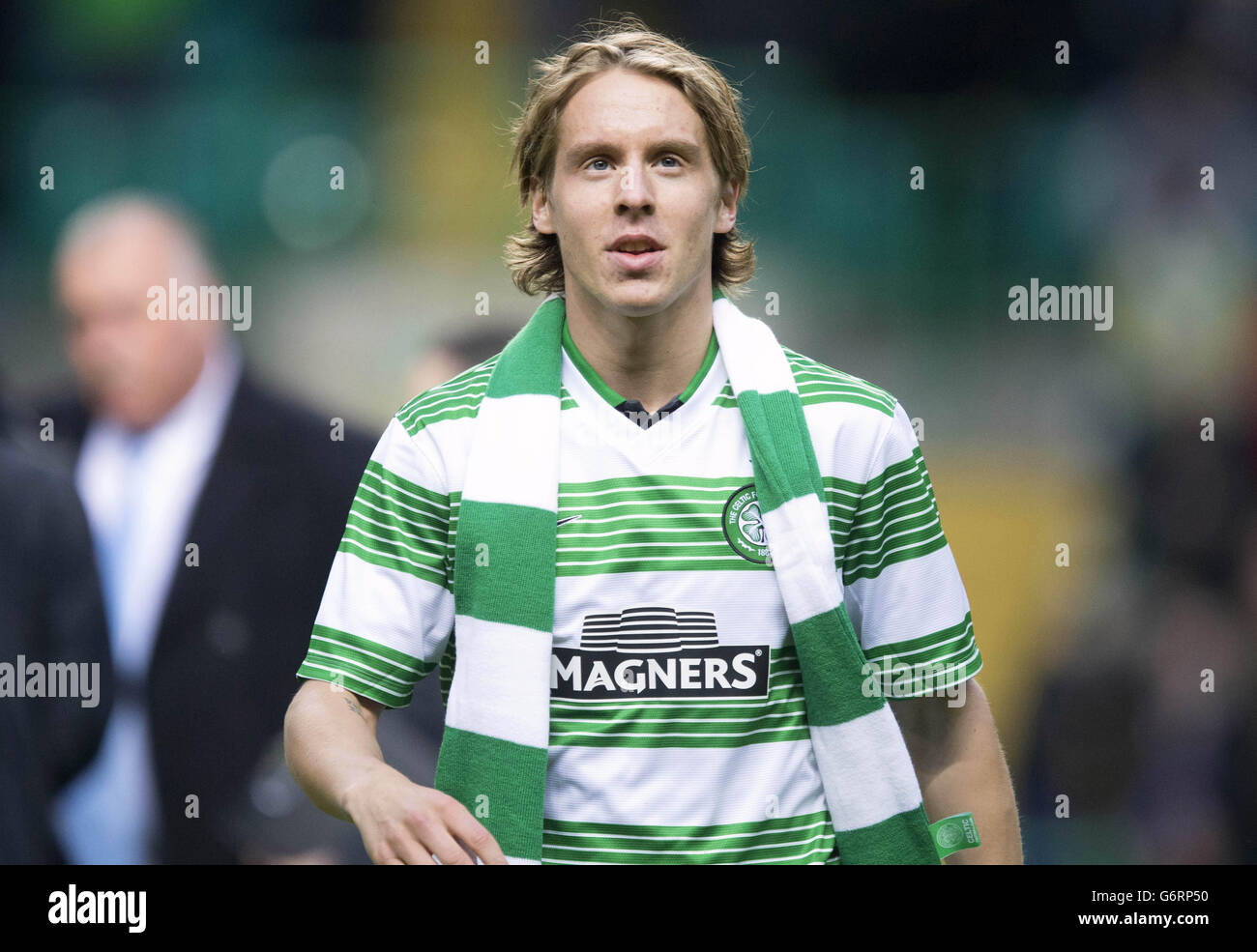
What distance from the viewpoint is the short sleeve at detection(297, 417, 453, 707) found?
178cm

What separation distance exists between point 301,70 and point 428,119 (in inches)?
14.9

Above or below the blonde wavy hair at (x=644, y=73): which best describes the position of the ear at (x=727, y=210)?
below

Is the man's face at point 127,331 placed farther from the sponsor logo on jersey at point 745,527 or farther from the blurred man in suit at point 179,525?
the sponsor logo on jersey at point 745,527

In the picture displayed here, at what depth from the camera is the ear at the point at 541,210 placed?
2.05m

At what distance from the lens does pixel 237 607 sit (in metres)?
3.23

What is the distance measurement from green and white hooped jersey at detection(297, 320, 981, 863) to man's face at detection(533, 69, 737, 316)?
17 cm

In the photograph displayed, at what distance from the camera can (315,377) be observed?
10.9 feet

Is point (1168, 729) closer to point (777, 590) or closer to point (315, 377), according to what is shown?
point (777, 590)

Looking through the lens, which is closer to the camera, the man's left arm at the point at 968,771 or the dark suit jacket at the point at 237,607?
the man's left arm at the point at 968,771

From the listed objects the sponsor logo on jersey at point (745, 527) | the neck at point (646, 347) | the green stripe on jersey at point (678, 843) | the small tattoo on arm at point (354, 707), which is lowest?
the green stripe on jersey at point (678, 843)

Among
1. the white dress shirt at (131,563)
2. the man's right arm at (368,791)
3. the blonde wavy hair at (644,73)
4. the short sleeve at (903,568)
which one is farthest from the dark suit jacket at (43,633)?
the short sleeve at (903,568)

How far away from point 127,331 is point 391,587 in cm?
184

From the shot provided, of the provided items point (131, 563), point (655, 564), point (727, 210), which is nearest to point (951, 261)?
point (727, 210)

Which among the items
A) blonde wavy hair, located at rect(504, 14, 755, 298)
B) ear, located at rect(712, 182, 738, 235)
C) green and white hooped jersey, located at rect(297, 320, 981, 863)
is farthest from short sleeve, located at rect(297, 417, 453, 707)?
ear, located at rect(712, 182, 738, 235)
